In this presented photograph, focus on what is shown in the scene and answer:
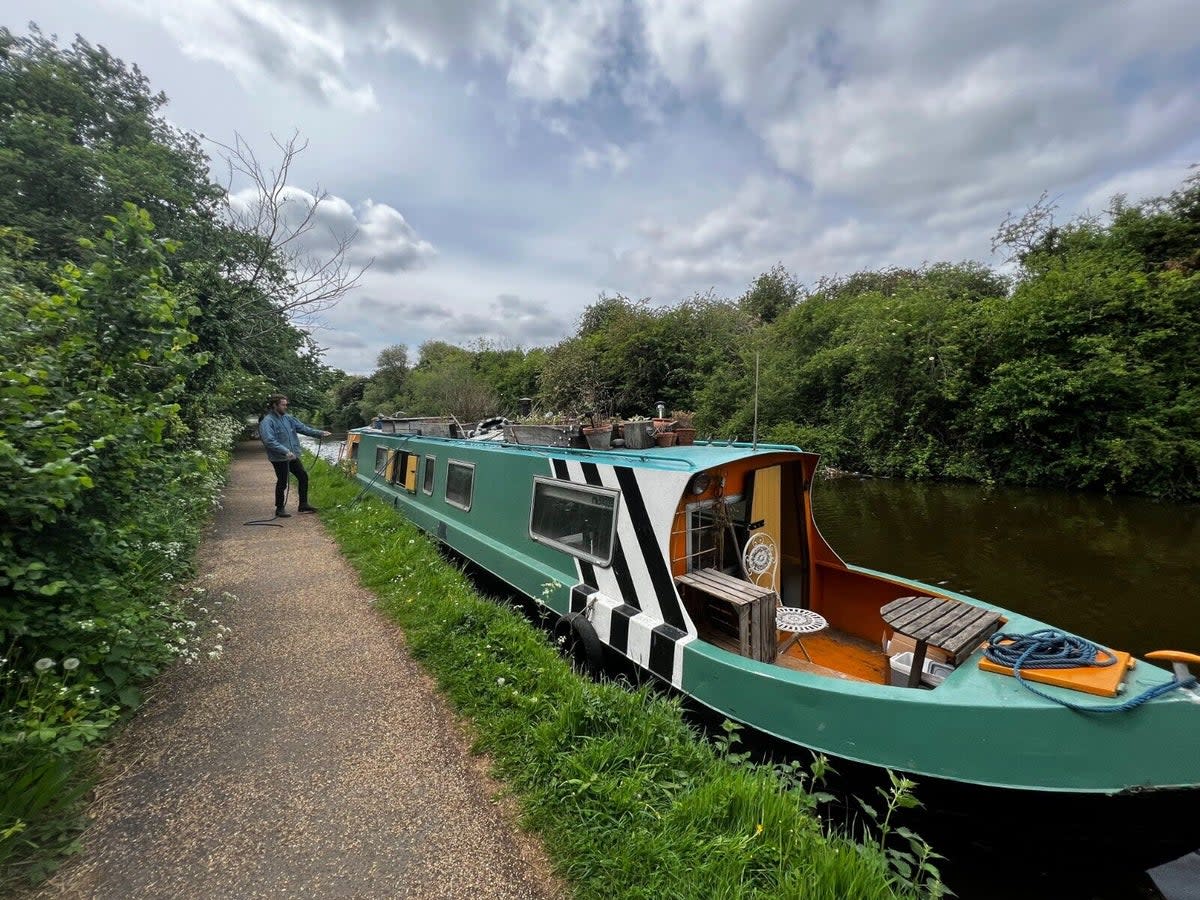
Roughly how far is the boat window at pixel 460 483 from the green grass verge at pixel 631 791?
2063 millimetres

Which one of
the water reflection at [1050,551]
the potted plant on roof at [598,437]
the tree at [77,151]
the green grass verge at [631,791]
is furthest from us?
the tree at [77,151]

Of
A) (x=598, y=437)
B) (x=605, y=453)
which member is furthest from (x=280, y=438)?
(x=605, y=453)

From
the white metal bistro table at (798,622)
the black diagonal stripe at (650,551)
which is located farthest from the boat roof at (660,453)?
the white metal bistro table at (798,622)

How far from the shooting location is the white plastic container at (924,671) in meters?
2.96

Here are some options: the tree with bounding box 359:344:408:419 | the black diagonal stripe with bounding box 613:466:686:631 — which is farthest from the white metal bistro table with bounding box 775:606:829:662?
the tree with bounding box 359:344:408:419

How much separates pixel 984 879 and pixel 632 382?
19.8 m

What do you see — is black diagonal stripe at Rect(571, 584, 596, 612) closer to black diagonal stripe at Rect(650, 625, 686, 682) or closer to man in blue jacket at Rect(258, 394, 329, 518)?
black diagonal stripe at Rect(650, 625, 686, 682)

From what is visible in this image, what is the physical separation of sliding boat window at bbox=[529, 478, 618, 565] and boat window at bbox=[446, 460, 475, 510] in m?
1.43

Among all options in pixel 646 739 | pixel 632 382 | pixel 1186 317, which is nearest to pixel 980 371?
pixel 1186 317

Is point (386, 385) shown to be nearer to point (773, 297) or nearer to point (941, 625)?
point (773, 297)

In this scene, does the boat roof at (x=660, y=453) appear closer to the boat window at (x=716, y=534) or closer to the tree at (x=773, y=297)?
the boat window at (x=716, y=534)

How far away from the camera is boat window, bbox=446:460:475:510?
18.3 ft

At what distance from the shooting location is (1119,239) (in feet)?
38.0

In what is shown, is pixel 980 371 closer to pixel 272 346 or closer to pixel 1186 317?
pixel 1186 317
